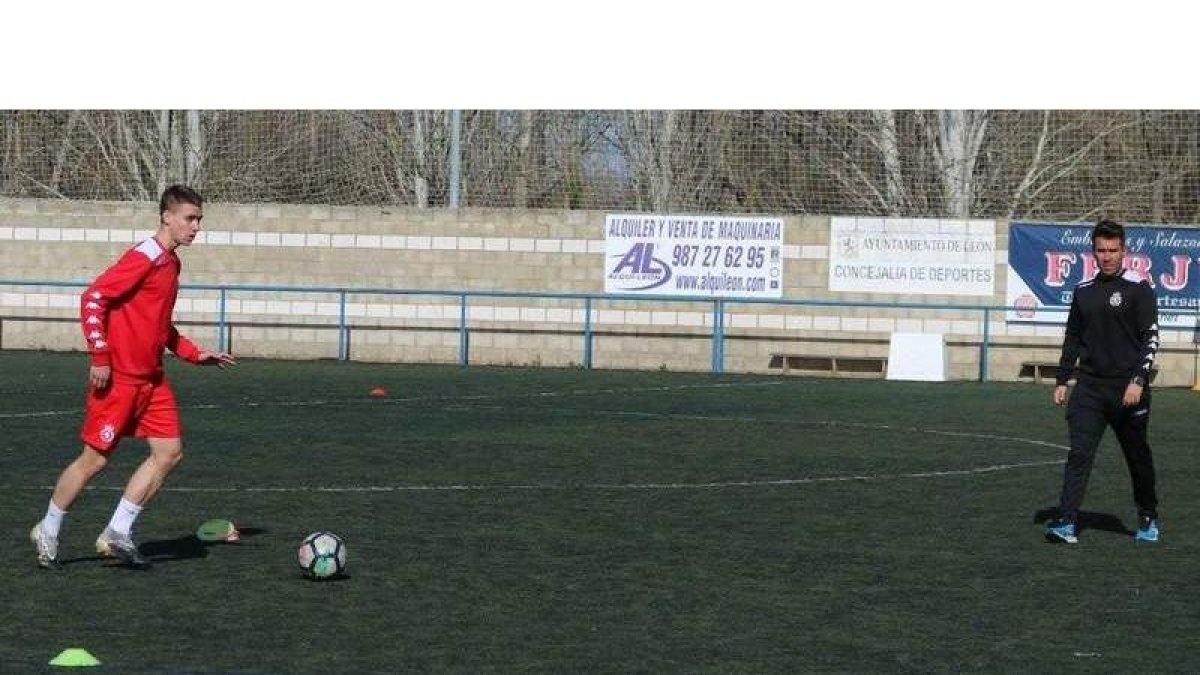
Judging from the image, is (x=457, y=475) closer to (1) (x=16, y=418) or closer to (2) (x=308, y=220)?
(1) (x=16, y=418)

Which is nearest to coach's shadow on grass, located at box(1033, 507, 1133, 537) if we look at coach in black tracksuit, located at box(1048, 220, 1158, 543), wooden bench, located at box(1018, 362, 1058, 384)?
coach in black tracksuit, located at box(1048, 220, 1158, 543)

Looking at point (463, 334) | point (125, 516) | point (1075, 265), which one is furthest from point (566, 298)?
point (125, 516)

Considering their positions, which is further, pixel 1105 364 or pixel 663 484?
pixel 663 484

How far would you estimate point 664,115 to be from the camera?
1391 inches

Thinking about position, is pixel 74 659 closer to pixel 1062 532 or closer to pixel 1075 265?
pixel 1062 532

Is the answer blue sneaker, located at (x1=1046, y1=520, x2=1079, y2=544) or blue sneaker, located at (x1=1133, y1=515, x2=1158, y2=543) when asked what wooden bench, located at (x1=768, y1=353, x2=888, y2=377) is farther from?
blue sneaker, located at (x1=1046, y1=520, x2=1079, y2=544)

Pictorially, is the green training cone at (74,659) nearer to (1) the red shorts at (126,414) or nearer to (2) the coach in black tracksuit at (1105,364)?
(1) the red shorts at (126,414)

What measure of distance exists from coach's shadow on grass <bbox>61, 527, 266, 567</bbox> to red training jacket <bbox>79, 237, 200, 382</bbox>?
1.13 meters

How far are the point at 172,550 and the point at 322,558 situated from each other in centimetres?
151

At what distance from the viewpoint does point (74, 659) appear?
8.39 m

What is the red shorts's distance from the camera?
425 inches

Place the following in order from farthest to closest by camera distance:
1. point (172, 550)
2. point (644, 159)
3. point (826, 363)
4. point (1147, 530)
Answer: point (644, 159) → point (826, 363) → point (1147, 530) → point (172, 550)
